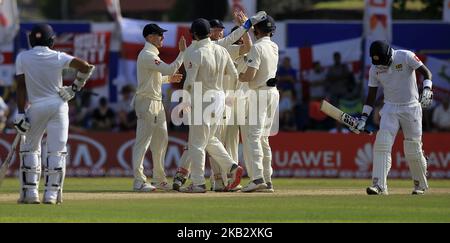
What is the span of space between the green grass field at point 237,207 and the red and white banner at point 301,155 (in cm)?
622

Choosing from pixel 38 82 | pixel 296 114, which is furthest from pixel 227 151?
pixel 296 114

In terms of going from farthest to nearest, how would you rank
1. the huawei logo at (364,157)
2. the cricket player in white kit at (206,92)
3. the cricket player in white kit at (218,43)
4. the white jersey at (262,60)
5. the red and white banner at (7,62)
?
the red and white banner at (7,62), the huawei logo at (364,157), the white jersey at (262,60), the cricket player in white kit at (218,43), the cricket player in white kit at (206,92)

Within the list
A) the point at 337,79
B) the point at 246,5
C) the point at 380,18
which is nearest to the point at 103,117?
the point at 246,5

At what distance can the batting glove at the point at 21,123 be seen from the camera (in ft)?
56.6

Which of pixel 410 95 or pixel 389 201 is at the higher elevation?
pixel 410 95

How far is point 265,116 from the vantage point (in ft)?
67.2

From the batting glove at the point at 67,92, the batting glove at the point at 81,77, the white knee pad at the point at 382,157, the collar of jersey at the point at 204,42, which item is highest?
the collar of jersey at the point at 204,42

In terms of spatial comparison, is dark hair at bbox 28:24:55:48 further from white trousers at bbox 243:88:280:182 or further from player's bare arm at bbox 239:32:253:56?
player's bare arm at bbox 239:32:253:56

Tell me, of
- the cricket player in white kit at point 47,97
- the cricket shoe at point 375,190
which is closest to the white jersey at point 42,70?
the cricket player in white kit at point 47,97

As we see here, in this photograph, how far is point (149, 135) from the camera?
69.7ft

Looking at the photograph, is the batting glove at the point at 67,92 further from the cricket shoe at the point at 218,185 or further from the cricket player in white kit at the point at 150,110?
the cricket shoe at the point at 218,185

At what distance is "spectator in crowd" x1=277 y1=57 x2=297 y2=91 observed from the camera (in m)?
31.6

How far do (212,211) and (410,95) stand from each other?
478cm

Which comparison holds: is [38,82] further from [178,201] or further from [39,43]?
[178,201]
